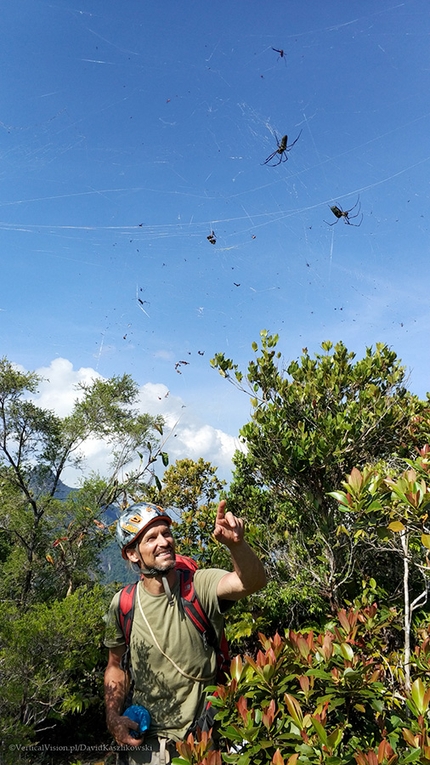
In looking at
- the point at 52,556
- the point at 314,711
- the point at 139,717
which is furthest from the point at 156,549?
the point at 52,556

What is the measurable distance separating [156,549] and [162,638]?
0.47 meters

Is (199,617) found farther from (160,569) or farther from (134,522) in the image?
(134,522)

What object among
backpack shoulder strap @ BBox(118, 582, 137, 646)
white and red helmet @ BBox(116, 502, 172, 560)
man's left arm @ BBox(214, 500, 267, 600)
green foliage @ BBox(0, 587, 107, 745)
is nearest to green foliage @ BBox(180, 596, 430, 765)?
man's left arm @ BBox(214, 500, 267, 600)

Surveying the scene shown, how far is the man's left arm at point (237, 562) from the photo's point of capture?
2141 mm

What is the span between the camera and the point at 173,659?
99.7 inches

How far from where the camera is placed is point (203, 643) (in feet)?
8.43

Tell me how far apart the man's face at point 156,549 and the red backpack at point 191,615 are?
0.16 meters

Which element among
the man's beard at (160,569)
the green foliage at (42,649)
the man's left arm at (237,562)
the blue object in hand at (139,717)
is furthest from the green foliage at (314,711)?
the green foliage at (42,649)

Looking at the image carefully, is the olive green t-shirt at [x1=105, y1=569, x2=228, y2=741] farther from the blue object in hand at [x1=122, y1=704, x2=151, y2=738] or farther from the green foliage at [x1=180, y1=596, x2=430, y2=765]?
the green foliage at [x1=180, y1=596, x2=430, y2=765]

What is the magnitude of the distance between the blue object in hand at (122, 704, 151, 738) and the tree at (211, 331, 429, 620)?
2.96 meters

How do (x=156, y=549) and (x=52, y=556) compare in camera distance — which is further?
(x=52, y=556)

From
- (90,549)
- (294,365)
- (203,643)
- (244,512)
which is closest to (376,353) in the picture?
(294,365)

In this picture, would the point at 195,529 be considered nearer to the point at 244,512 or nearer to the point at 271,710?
the point at 244,512

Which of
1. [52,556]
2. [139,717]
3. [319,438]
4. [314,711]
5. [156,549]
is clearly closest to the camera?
[314,711]
